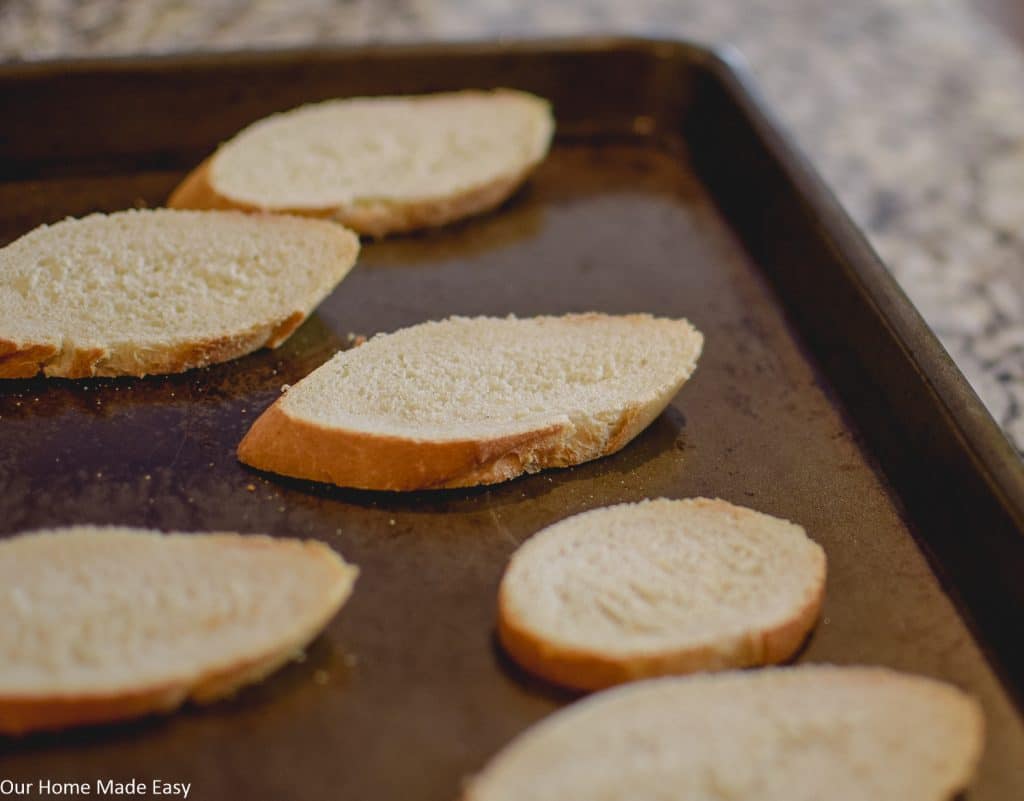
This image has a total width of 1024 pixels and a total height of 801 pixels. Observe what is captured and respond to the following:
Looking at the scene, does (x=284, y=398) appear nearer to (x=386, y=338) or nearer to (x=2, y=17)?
(x=386, y=338)

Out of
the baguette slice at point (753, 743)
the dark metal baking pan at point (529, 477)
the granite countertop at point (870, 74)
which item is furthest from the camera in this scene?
the granite countertop at point (870, 74)

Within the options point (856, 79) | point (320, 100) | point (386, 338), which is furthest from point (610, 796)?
point (856, 79)

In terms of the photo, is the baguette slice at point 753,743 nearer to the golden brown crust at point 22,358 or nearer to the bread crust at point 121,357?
the bread crust at point 121,357

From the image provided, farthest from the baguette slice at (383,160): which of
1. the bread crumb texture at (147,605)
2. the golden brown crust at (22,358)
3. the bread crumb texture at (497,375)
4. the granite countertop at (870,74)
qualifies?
the bread crumb texture at (147,605)

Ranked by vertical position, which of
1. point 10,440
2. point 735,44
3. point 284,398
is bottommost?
point 10,440

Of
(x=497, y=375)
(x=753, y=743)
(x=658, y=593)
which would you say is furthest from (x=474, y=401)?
(x=753, y=743)

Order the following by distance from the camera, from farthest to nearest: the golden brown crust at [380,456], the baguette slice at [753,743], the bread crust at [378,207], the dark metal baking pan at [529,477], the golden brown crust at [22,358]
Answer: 1. the bread crust at [378,207]
2. the golden brown crust at [22,358]
3. the golden brown crust at [380,456]
4. the dark metal baking pan at [529,477]
5. the baguette slice at [753,743]

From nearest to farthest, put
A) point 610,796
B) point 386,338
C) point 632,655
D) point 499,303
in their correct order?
point 610,796, point 632,655, point 386,338, point 499,303

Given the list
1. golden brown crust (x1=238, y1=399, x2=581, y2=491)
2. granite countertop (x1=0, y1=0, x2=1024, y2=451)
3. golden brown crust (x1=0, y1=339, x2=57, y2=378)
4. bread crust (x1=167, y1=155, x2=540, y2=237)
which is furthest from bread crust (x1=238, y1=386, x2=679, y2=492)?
granite countertop (x1=0, y1=0, x2=1024, y2=451)

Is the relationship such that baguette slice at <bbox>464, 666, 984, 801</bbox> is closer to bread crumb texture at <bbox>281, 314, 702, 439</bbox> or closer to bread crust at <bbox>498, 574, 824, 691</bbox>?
bread crust at <bbox>498, 574, 824, 691</bbox>
